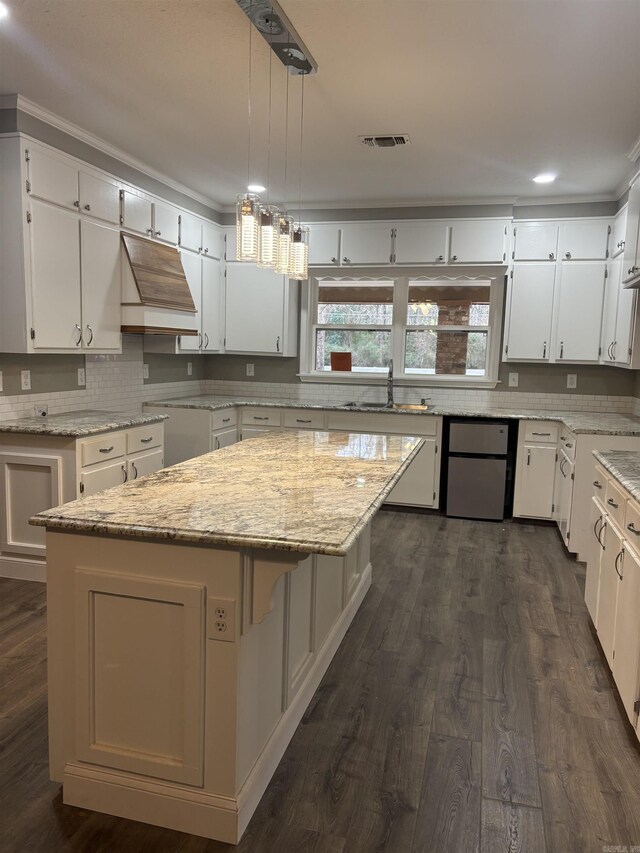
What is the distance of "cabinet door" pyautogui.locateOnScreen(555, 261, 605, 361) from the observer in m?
5.05

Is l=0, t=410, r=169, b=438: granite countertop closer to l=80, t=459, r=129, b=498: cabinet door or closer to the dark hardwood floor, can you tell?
l=80, t=459, r=129, b=498: cabinet door

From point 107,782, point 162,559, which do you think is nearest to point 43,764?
point 107,782

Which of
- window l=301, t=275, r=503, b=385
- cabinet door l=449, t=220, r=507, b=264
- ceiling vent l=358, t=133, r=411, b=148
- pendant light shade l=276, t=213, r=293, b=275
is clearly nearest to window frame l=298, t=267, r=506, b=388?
window l=301, t=275, r=503, b=385

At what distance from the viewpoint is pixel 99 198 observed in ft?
13.1

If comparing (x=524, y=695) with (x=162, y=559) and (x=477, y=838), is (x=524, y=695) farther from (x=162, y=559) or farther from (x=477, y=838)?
(x=162, y=559)

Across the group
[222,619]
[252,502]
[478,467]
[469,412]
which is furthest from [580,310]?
[222,619]

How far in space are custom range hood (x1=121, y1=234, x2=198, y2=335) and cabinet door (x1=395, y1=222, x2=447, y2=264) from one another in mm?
1914

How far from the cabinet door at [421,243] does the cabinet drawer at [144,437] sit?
267cm

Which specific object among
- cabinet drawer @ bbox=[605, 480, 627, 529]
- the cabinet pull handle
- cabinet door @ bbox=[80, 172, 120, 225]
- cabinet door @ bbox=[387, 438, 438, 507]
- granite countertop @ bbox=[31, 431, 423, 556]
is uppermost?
cabinet door @ bbox=[80, 172, 120, 225]

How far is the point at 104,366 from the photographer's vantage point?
4.58 meters

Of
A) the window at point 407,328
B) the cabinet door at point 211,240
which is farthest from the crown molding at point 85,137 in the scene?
the window at point 407,328

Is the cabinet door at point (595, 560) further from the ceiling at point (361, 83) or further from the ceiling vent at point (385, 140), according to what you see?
the ceiling vent at point (385, 140)

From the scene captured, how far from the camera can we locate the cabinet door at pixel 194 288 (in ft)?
17.0

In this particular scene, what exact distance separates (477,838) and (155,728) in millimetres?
989
